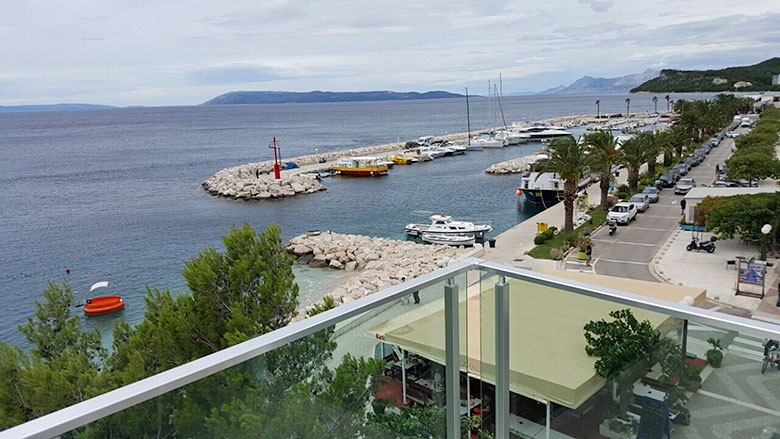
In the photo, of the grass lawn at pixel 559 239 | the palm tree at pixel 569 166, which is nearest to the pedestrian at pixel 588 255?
the grass lawn at pixel 559 239

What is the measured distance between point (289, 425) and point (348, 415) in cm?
32

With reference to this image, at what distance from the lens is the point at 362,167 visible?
187ft

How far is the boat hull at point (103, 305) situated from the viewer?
73.7 ft

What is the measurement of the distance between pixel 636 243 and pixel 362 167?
36.0m

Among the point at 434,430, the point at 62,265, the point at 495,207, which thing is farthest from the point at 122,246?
the point at 434,430

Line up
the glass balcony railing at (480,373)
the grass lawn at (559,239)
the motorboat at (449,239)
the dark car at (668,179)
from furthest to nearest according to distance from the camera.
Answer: the dark car at (668,179) → the motorboat at (449,239) → the grass lawn at (559,239) → the glass balcony railing at (480,373)

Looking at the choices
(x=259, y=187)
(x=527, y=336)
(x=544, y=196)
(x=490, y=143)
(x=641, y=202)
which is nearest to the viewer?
(x=527, y=336)

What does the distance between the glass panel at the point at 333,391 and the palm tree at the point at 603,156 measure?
2722 centimetres

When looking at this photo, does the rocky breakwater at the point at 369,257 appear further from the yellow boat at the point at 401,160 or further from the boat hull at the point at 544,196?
the yellow boat at the point at 401,160

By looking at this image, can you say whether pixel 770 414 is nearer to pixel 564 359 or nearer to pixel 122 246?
pixel 564 359

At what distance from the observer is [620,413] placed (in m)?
2.50

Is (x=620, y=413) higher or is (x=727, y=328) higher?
(x=727, y=328)

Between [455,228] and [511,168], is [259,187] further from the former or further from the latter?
[511,168]

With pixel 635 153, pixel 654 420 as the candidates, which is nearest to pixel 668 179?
pixel 635 153
